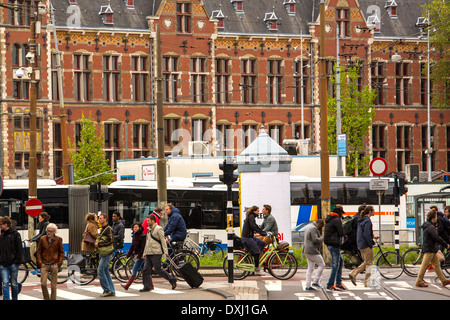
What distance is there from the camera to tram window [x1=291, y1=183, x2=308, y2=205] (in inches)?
1294

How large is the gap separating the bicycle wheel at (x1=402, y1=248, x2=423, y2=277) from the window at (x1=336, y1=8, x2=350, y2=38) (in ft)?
120

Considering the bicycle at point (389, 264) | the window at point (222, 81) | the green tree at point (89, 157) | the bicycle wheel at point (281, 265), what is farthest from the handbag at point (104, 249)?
the window at point (222, 81)

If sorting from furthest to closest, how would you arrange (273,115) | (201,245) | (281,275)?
1. (273,115)
2. (201,245)
3. (281,275)

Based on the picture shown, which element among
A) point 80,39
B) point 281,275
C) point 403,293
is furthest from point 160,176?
point 80,39

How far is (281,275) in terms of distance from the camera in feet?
67.1

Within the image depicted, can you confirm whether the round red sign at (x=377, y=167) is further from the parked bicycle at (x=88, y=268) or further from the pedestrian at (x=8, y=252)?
the pedestrian at (x=8, y=252)

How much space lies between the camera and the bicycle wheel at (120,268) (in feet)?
65.9

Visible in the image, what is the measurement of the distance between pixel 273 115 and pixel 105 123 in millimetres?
10678

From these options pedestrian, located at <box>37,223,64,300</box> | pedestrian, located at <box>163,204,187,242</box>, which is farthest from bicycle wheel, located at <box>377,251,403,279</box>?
pedestrian, located at <box>37,223,64,300</box>

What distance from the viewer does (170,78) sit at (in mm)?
53562

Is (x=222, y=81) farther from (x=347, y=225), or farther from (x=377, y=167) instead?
(x=347, y=225)

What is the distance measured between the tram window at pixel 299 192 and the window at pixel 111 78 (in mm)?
22175

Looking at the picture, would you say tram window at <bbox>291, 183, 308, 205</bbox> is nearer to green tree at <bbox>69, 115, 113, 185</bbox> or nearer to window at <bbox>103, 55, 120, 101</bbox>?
green tree at <bbox>69, 115, 113, 185</bbox>
